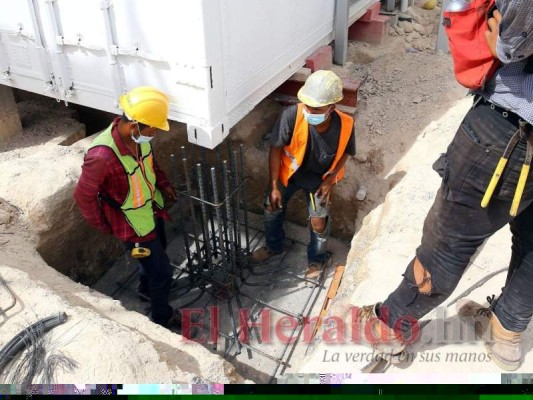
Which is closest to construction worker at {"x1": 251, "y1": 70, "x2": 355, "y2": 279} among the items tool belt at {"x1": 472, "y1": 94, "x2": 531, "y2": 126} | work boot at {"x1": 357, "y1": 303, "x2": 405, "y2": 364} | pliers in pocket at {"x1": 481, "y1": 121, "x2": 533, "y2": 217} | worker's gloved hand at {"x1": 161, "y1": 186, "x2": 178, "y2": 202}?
worker's gloved hand at {"x1": 161, "y1": 186, "x2": 178, "y2": 202}

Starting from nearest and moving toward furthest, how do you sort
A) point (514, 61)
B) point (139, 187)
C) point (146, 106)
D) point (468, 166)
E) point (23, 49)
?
point (514, 61) → point (468, 166) → point (146, 106) → point (139, 187) → point (23, 49)

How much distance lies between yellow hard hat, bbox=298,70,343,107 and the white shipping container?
0.62 metres

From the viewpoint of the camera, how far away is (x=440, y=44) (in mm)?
6348

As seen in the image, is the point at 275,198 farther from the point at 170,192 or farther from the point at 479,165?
the point at 479,165

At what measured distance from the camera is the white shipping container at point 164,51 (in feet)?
11.5

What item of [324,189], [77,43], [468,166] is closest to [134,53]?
[77,43]

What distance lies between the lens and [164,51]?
3.63m

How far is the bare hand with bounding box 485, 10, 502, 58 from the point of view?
67.9 inches

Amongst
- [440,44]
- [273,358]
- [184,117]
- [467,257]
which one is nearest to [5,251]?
[184,117]

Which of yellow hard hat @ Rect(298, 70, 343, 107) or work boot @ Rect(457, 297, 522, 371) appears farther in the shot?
yellow hard hat @ Rect(298, 70, 343, 107)

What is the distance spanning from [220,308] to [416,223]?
2296 mm

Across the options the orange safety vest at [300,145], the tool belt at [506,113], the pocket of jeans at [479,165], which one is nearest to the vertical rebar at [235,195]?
the orange safety vest at [300,145]

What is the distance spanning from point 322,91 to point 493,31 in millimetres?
2147

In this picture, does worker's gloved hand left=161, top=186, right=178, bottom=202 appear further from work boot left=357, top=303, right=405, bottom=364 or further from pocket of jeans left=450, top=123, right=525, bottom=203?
pocket of jeans left=450, top=123, right=525, bottom=203
